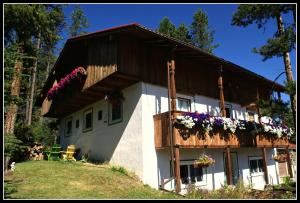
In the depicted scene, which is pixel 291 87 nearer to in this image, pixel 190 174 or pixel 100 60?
pixel 190 174

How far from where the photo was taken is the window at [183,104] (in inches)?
647

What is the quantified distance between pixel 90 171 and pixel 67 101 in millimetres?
6681

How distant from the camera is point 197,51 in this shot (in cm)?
1544

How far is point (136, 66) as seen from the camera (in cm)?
1462

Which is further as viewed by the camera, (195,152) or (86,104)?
(86,104)

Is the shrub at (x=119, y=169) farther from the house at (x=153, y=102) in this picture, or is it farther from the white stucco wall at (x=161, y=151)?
the white stucco wall at (x=161, y=151)

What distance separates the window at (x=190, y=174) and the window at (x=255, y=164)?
5694 mm

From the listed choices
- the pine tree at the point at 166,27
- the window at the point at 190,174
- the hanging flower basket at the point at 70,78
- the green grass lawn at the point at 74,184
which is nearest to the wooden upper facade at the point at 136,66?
the hanging flower basket at the point at 70,78

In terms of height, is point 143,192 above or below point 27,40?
below

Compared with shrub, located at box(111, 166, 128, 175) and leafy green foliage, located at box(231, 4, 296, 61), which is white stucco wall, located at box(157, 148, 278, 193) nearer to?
shrub, located at box(111, 166, 128, 175)

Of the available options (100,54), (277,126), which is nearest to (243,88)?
(277,126)

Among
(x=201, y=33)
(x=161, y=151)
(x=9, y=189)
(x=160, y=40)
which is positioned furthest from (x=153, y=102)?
(x=201, y=33)

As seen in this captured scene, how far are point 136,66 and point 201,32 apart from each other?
24.2 m

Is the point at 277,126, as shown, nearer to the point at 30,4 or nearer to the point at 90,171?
the point at 90,171
